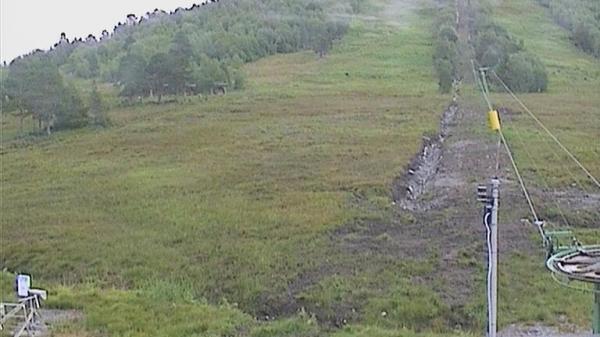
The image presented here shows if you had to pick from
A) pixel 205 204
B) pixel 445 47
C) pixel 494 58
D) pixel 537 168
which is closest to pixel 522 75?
pixel 494 58

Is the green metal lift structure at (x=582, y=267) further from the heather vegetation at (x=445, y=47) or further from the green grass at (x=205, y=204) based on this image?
the heather vegetation at (x=445, y=47)

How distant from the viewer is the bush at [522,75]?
51.3 meters

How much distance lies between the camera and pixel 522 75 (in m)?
51.5

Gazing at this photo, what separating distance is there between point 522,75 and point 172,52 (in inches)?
844

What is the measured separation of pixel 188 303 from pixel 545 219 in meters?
9.53

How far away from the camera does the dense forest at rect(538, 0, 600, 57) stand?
217 ft

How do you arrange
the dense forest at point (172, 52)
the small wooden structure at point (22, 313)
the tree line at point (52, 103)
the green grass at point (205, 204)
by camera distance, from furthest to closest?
the dense forest at point (172, 52) → the tree line at point (52, 103) → the green grass at point (205, 204) → the small wooden structure at point (22, 313)

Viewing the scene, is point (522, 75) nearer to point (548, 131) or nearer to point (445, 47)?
point (445, 47)

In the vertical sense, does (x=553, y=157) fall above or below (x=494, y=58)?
below

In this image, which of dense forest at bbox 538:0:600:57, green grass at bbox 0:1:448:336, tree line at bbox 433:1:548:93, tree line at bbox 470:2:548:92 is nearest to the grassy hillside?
green grass at bbox 0:1:448:336

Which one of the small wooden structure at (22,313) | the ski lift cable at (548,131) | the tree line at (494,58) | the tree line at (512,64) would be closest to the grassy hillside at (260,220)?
the ski lift cable at (548,131)

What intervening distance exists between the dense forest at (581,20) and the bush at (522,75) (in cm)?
1557

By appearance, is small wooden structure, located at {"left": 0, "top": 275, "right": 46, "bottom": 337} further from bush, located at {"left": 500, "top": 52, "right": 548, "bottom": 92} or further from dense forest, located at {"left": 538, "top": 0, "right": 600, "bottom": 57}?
dense forest, located at {"left": 538, "top": 0, "right": 600, "bottom": 57}

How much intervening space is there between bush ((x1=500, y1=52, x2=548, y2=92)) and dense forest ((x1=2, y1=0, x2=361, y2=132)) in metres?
16.3
